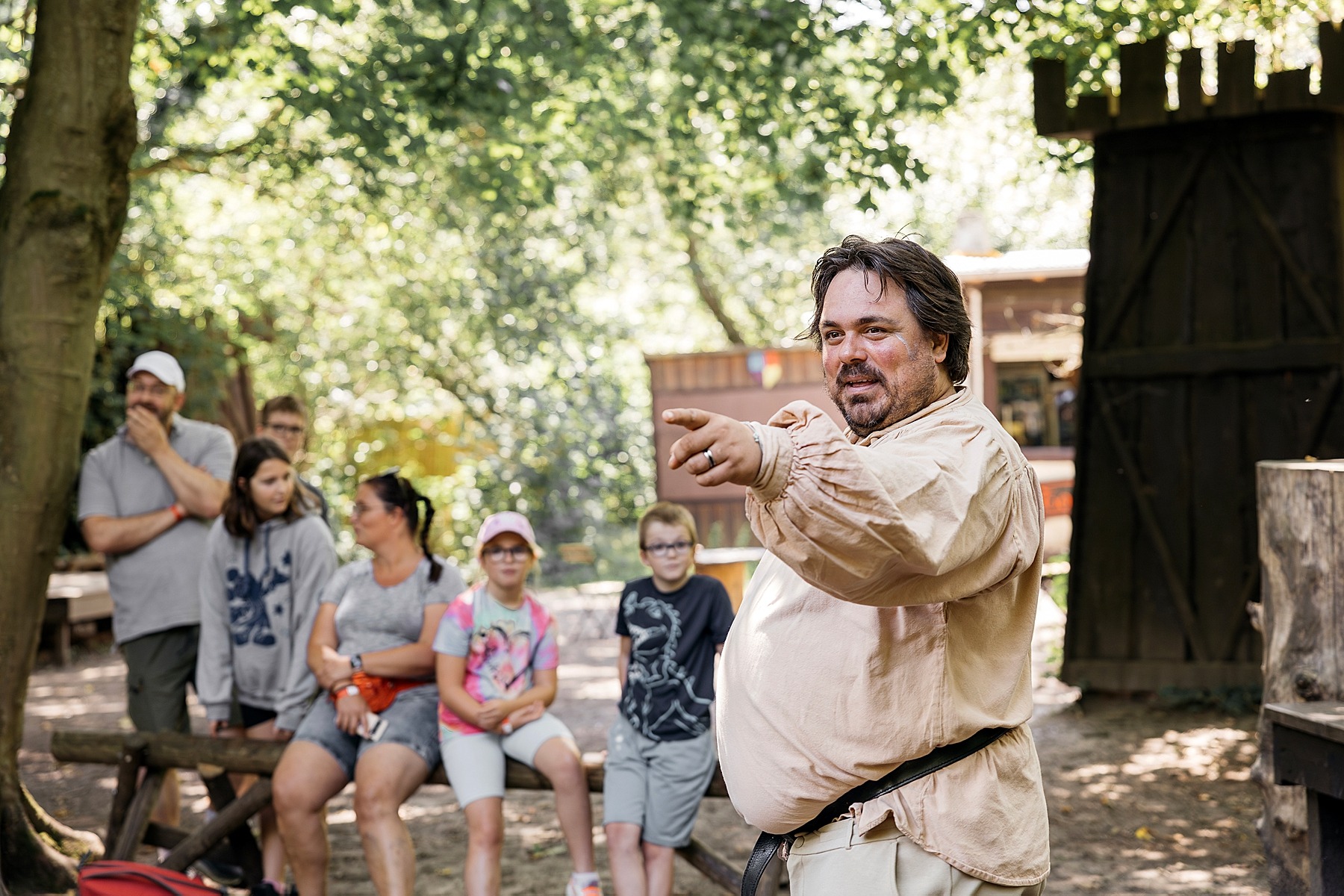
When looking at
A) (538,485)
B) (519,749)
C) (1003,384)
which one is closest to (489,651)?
(519,749)

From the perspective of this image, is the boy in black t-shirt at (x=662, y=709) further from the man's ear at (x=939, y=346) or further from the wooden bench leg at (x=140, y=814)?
the man's ear at (x=939, y=346)

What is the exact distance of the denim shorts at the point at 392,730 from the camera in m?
4.19

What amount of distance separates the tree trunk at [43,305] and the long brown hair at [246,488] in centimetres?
66

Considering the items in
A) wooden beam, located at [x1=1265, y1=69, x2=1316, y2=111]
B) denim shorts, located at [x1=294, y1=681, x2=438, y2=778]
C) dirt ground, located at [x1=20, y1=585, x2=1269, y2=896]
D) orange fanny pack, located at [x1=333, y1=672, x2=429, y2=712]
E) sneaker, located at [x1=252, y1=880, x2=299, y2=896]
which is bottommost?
dirt ground, located at [x1=20, y1=585, x2=1269, y2=896]

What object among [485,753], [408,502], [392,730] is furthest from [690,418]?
[408,502]

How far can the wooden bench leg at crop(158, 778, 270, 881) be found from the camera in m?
4.39

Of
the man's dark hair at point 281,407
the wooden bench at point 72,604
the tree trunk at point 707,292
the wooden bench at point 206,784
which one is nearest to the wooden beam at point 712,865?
the wooden bench at point 206,784

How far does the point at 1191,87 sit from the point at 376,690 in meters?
5.33

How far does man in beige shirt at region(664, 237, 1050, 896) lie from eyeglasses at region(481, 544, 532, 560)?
2.27 meters

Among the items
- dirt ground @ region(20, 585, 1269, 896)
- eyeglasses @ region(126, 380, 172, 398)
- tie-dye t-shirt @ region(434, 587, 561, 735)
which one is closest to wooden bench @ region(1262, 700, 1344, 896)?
dirt ground @ region(20, 585, 1269, 896)

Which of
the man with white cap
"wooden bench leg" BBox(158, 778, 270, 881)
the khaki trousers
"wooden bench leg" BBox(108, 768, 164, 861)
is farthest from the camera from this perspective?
the man with white cap

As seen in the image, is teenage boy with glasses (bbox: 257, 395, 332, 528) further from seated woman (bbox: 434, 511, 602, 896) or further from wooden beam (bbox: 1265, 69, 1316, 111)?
wooden beam (bbox: 1265, 69, 1316, 111)

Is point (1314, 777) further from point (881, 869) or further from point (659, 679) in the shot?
point (659, 679)

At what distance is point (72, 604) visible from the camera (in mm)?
10547
